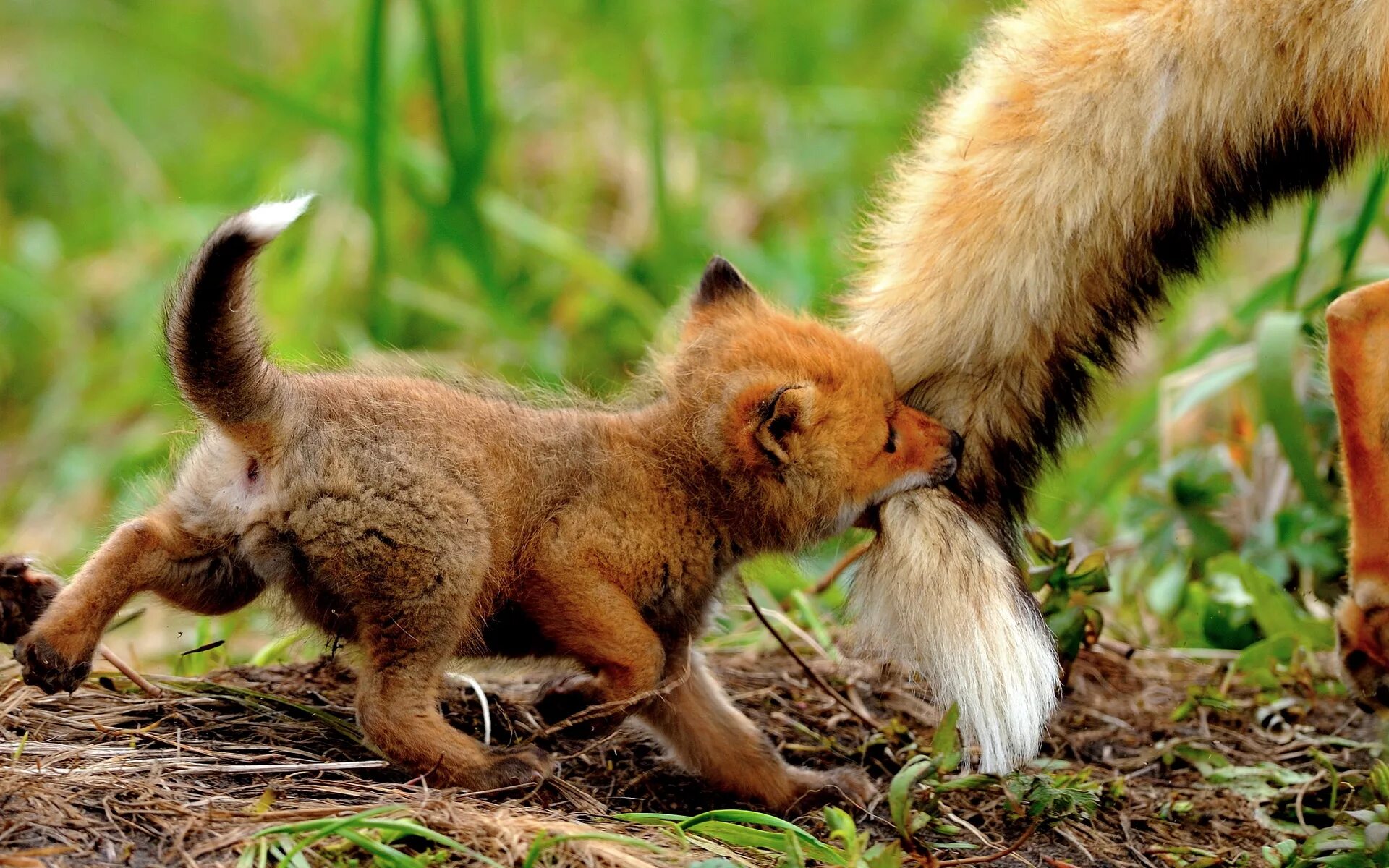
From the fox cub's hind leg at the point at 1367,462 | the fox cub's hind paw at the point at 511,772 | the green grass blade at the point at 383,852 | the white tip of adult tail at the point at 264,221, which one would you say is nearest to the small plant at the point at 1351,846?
the fox cub's hind leg at the point at 1367,462

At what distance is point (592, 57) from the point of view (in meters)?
8.38

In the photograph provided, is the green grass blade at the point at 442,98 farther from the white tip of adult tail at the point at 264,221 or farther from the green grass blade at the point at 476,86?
the white tip of adult tail at the point at 264,221

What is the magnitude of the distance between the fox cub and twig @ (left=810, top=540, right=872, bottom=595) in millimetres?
85

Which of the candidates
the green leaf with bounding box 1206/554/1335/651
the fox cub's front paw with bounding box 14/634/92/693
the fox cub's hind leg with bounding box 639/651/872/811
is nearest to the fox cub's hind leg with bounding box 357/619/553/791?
the fox cub's hind leg with bounding box 639/651/872/811

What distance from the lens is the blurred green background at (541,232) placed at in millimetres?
4863

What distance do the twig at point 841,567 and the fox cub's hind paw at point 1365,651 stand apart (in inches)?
43.8

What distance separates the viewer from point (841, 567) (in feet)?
13.1

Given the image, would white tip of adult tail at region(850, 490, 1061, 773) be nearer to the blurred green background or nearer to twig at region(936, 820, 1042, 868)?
twig at region(936, 820, 1042, 868)

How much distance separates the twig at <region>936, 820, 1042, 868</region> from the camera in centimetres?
297

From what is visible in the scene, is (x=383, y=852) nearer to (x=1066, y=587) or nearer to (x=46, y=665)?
(x=46, y=665)

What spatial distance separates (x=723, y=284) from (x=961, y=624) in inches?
43.5

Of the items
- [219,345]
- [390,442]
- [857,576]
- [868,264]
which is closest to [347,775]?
[390,442]

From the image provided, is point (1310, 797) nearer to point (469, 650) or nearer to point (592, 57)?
point (469, 650)

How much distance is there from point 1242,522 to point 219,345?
352 centimetres
